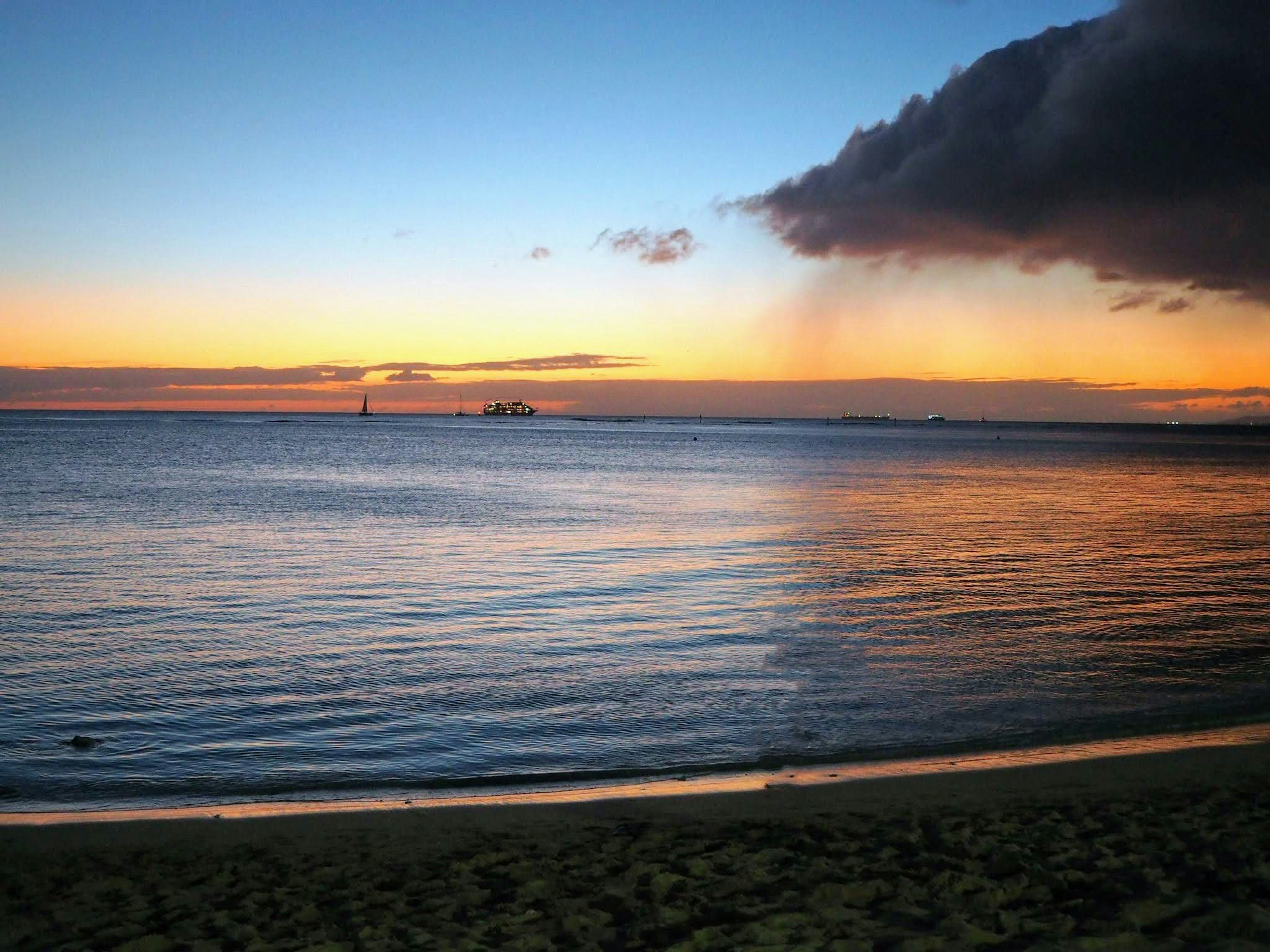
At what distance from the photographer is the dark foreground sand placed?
6191 mm

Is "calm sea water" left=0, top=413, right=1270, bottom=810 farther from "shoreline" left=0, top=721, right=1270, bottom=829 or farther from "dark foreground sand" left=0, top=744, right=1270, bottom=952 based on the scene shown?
"dark foreground sand" left=0, top=744, right=1270, bottom=952

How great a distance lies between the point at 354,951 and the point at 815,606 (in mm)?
15012

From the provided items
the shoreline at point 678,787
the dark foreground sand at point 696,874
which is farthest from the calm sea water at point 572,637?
the dark foreground sand at point 696,874

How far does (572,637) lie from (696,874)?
9723 millimetres

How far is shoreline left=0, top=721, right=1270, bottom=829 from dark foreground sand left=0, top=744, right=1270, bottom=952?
21 centimetres

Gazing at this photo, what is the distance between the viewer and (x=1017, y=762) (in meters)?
10.6

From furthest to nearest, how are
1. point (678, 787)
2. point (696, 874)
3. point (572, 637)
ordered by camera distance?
point (572, 637) → point (678, 787) → point (696, 874)

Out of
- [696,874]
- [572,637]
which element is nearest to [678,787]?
[696,874]

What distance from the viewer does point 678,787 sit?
9.78 meters

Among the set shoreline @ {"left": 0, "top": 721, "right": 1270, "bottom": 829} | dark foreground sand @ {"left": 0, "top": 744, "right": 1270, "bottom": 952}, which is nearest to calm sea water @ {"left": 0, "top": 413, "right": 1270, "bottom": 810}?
shoreline @ {"left": 0, "top": 721, "right": 1270, "bottom": 829}

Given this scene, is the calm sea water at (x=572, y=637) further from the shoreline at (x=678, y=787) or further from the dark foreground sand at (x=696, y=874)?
the dark foreground sand at (x=696, y=874)

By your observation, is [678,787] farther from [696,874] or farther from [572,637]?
[572,637]

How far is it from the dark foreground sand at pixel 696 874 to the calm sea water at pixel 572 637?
5.26 ft

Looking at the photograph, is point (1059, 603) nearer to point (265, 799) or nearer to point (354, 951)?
point (265, 799)
